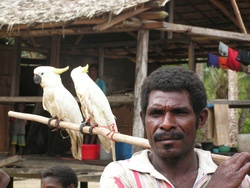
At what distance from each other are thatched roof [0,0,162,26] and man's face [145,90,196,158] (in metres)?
5.04

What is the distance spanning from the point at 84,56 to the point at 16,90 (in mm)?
2311

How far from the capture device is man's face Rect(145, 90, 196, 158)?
1.95 metres

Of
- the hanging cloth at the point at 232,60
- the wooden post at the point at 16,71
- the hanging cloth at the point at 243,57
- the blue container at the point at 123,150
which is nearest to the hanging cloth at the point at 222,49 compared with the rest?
the hanging cloth at the point at 232,60

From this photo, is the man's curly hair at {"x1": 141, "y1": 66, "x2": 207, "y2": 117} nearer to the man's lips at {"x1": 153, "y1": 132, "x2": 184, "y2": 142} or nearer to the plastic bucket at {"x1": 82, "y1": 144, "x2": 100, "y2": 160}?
the man's lips at {"x1": 153, "y1": 132, "x2": 184, "y2": 142}

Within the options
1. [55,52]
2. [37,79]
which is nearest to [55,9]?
[37,79]

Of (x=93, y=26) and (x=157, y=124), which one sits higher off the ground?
(x=93, y=26)

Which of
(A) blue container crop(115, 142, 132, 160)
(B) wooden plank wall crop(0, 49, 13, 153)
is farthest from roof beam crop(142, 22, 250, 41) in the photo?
(B) wooden plank wall crop(0, 49, 13, 153)

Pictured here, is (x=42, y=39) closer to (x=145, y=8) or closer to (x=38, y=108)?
(x=38, y=108)

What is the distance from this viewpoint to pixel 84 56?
11.9 meters

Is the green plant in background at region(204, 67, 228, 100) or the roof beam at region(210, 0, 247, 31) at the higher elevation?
the roof beam at region(210, 0, 247, 31)

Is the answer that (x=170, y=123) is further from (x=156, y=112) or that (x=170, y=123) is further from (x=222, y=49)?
(x=222, y=49)

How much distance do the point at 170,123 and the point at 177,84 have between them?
0.15 m

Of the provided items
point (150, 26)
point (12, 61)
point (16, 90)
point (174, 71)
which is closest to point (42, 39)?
point (12, 61)

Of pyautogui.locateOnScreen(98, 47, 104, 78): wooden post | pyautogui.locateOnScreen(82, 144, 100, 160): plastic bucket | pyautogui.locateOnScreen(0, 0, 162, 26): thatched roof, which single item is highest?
pyautogui.locateOnScreen(0, 0, 162, 26): thatched roof
